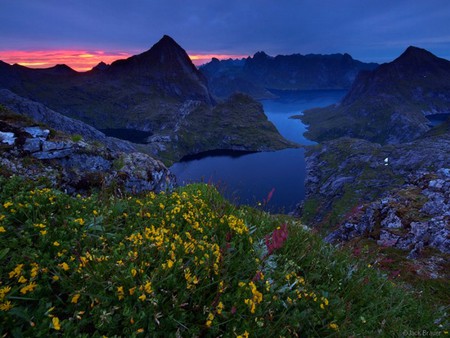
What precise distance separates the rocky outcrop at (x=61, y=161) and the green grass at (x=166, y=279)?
4422 millimetres

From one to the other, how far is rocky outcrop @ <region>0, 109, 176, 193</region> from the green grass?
14.5 feet

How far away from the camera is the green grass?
4086 mm

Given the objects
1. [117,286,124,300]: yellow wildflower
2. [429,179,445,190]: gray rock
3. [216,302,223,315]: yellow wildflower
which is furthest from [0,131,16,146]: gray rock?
[429,179,445,190]: gray rock

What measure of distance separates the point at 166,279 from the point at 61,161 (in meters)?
13.0

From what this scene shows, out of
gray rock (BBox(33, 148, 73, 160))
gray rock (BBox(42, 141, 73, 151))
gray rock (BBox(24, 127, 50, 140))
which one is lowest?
gray rock (BBox(33, 148, 73, 160))

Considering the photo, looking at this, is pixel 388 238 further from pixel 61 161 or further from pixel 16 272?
pixel 16 272

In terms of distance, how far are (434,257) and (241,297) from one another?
16.4 meters

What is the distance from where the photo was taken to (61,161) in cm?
1479

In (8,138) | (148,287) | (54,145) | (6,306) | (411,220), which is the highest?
(8,138)

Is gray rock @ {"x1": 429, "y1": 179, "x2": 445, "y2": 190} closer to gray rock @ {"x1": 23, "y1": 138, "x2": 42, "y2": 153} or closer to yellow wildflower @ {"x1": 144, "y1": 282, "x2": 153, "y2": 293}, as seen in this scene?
yellow wildflower @ {"x1": 144, "y1": 282, "x2": 153, "y2": 293}

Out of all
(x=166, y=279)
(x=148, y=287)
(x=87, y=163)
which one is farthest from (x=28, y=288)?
(x=87, y=163)

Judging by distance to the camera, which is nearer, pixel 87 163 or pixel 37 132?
pixel 37 132

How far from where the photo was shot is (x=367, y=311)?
6.12 metres

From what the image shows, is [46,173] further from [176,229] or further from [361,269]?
[361,269]
